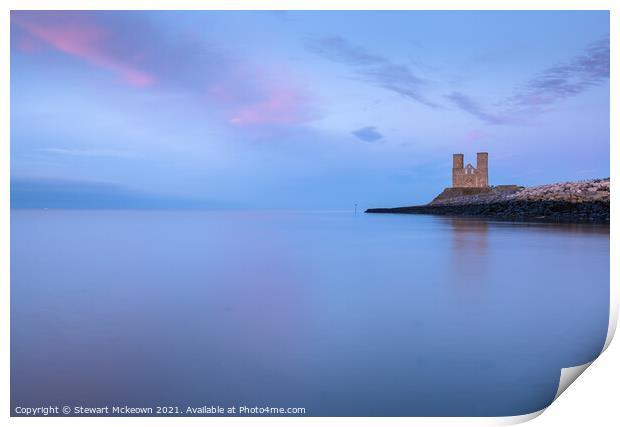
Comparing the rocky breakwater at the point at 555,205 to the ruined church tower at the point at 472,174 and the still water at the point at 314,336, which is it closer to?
Answer: the still water at the point at 314,336

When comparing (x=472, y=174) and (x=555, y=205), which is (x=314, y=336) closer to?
(x=555, y=205)

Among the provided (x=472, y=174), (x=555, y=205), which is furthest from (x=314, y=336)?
(x=472, y=174)

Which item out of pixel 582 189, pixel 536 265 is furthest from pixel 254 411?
pixel 582 189

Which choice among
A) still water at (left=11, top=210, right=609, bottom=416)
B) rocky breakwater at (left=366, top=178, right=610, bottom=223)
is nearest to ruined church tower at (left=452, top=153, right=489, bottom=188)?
rocky breakwater at (left=366, top=178, right=610, bottom=223)

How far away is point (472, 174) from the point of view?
161ft

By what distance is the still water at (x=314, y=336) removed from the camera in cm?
294

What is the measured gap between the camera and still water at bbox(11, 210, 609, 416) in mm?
2939

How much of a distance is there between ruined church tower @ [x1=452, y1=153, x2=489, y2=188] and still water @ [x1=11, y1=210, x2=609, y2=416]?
43.4 m

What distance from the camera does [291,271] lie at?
7.23 m

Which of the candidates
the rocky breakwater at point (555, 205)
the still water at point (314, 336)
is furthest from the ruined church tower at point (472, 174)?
the still water at point (314, 336)

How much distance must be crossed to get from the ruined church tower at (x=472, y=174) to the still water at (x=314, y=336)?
43389 mm

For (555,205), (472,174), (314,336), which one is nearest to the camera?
(314,336)

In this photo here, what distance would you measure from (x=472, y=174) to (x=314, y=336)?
160ft
